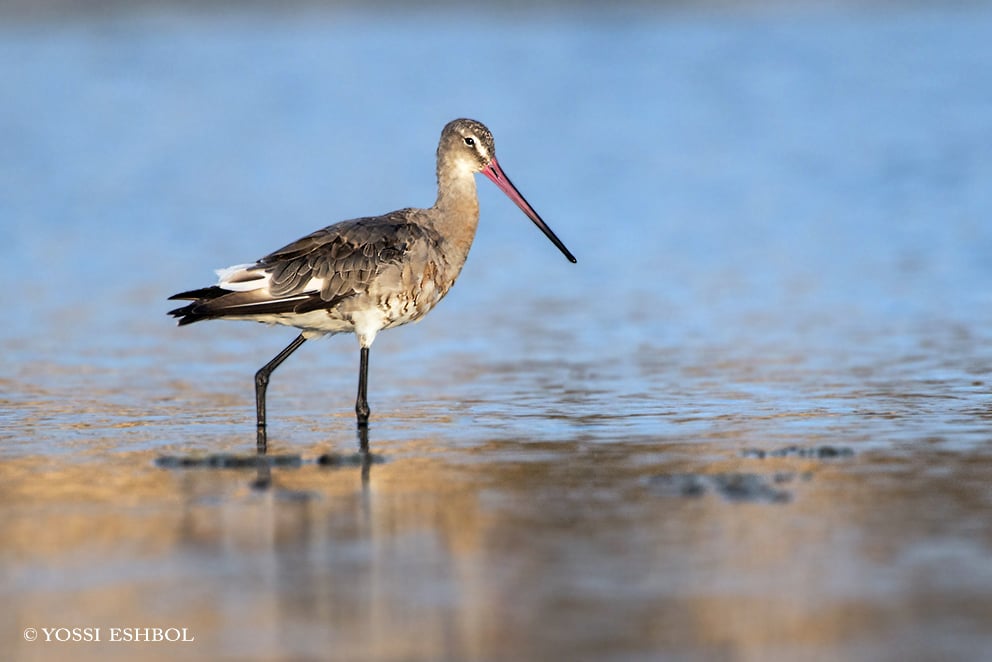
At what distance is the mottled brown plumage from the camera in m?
7.98

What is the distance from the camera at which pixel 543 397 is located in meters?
8.66

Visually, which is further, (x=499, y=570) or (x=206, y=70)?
(x=206, y=70)

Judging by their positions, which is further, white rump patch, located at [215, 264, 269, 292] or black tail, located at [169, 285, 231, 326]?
white rump patch, located at [215, 264, 269, 292]

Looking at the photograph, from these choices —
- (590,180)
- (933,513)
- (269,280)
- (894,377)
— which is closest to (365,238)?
(269,280)

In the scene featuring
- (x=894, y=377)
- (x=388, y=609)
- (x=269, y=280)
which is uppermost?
(x=269, y=280)

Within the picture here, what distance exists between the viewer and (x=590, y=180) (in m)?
19.3

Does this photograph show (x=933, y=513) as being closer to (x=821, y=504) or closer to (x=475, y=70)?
(x=821, y=504)

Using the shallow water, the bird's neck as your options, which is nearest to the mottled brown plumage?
the bird's neck

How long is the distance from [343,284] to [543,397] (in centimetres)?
125

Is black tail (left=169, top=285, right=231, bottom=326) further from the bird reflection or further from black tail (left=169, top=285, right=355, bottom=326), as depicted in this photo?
the bird reflection

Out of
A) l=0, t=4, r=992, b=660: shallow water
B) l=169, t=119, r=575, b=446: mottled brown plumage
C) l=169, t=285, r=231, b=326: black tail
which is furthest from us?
l=169, t=119, r=575, b=446: mottled brown plumage

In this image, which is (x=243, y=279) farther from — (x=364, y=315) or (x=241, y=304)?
(x=364, y=315)

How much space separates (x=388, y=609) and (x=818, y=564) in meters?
1.30

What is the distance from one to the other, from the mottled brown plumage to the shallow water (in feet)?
1.54
